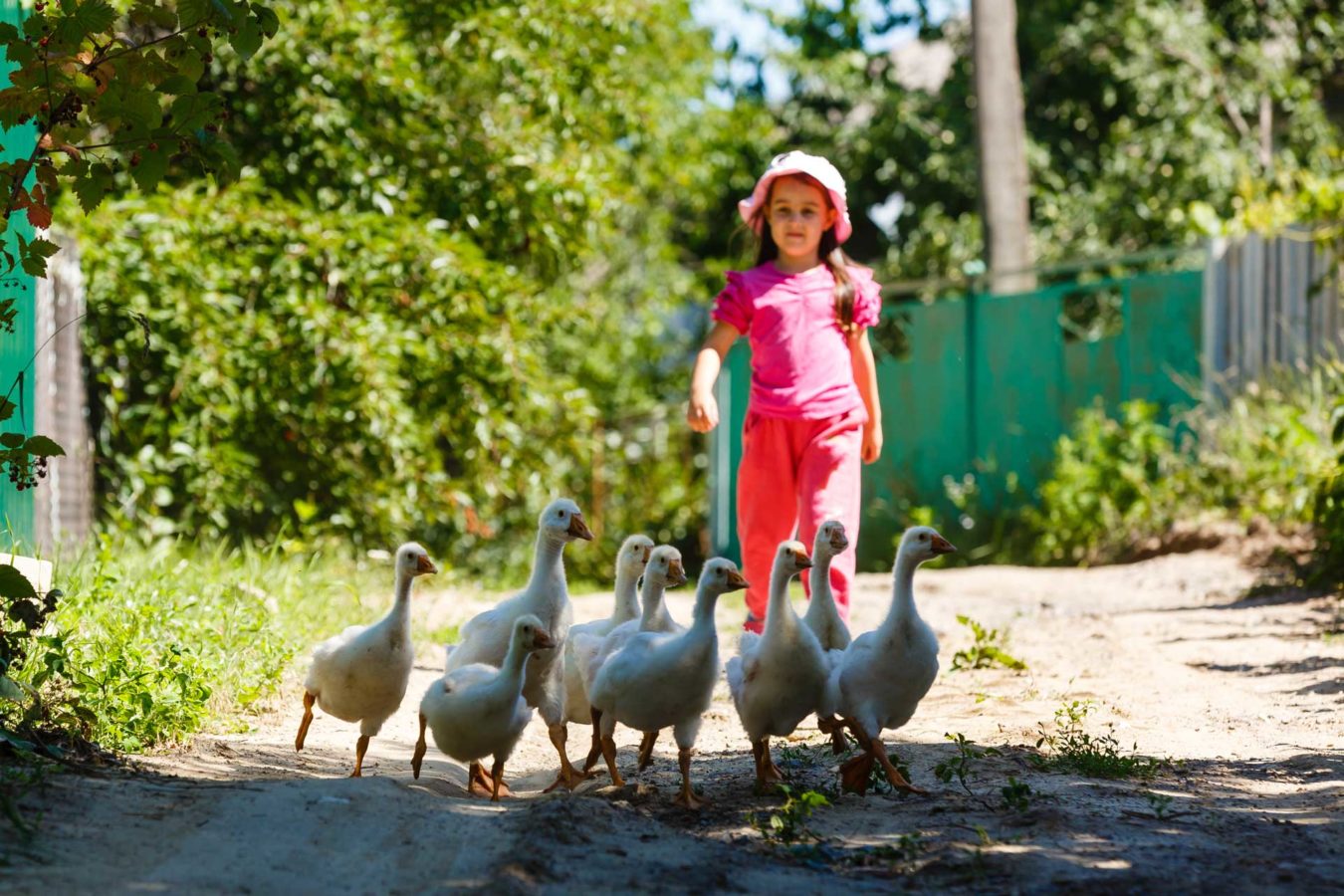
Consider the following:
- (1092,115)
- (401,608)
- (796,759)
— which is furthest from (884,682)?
(1092,115)

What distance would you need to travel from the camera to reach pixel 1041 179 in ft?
56.2

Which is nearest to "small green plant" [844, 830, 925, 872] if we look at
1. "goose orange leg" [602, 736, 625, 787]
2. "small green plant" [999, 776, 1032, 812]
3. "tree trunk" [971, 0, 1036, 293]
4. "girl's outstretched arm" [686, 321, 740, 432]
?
"small green plant" [999, 776, 1032, 812]

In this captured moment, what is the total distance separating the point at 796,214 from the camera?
21.7ft

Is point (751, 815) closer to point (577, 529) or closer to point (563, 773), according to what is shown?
point (563, 773)

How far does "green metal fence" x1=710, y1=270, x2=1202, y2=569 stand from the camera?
1205 centimetres

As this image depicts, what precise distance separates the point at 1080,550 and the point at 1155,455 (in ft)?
2.80

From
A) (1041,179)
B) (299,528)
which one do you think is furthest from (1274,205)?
Result: (299,528)

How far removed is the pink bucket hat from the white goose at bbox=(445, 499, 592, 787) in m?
2.10

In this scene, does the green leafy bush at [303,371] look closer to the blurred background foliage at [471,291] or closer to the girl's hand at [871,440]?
the blurred background foliage at [471,291]

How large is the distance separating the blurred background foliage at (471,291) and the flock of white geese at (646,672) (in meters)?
2.97

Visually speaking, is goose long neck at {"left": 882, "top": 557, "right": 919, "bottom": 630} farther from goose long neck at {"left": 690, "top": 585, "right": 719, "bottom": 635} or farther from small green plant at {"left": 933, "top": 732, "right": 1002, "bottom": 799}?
goose long neck at {"left": 690, "top": 585, "right": 719, "bottom": 635}

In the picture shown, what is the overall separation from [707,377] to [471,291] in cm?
394

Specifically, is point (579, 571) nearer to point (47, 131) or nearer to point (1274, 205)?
point (1274, 205)

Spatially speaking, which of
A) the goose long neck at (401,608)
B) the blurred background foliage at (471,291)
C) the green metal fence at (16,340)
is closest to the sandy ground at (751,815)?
the goose long neck at (401,608)
